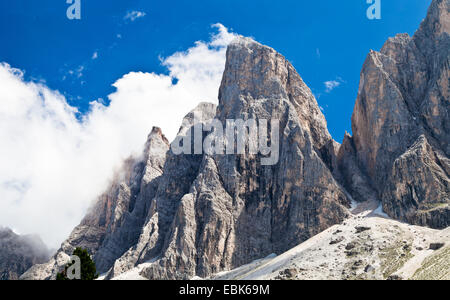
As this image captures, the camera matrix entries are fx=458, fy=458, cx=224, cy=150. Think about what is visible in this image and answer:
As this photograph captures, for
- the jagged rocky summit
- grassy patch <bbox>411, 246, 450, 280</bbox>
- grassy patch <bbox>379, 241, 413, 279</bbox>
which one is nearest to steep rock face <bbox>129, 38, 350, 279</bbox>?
the jagged rocky summit

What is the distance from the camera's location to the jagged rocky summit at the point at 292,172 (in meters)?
136

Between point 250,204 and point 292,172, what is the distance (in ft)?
56.7

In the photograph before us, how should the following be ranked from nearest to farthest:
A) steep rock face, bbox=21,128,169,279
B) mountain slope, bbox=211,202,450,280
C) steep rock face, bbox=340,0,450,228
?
mountain slope, bbox=211,202,450,280, steep rock face, bbox=340,0,450,228, steep rock face, bbox=21,128,169,279

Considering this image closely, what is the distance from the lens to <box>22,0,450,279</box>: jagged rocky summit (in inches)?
5340

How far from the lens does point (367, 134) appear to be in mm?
159000

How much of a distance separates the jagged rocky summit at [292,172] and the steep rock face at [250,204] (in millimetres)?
336

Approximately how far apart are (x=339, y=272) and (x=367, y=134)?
231 ft


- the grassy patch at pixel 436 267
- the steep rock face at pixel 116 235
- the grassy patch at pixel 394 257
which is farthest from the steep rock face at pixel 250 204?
the grassy patch at pixel 436 267

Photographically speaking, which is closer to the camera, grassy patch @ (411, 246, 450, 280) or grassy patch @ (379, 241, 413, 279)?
grassy patch @ (411, 246, 450, 280)

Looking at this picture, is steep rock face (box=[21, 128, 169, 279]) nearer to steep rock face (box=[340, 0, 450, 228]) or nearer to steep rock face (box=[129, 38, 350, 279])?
steep rock face (box=[129, 38, 350, 279])

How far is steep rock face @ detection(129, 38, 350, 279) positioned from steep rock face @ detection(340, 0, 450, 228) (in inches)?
658

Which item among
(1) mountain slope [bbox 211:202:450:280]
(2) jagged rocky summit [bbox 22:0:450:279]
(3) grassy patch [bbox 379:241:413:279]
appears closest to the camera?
(1) mountain slope [bbox 211:202:450:280]
